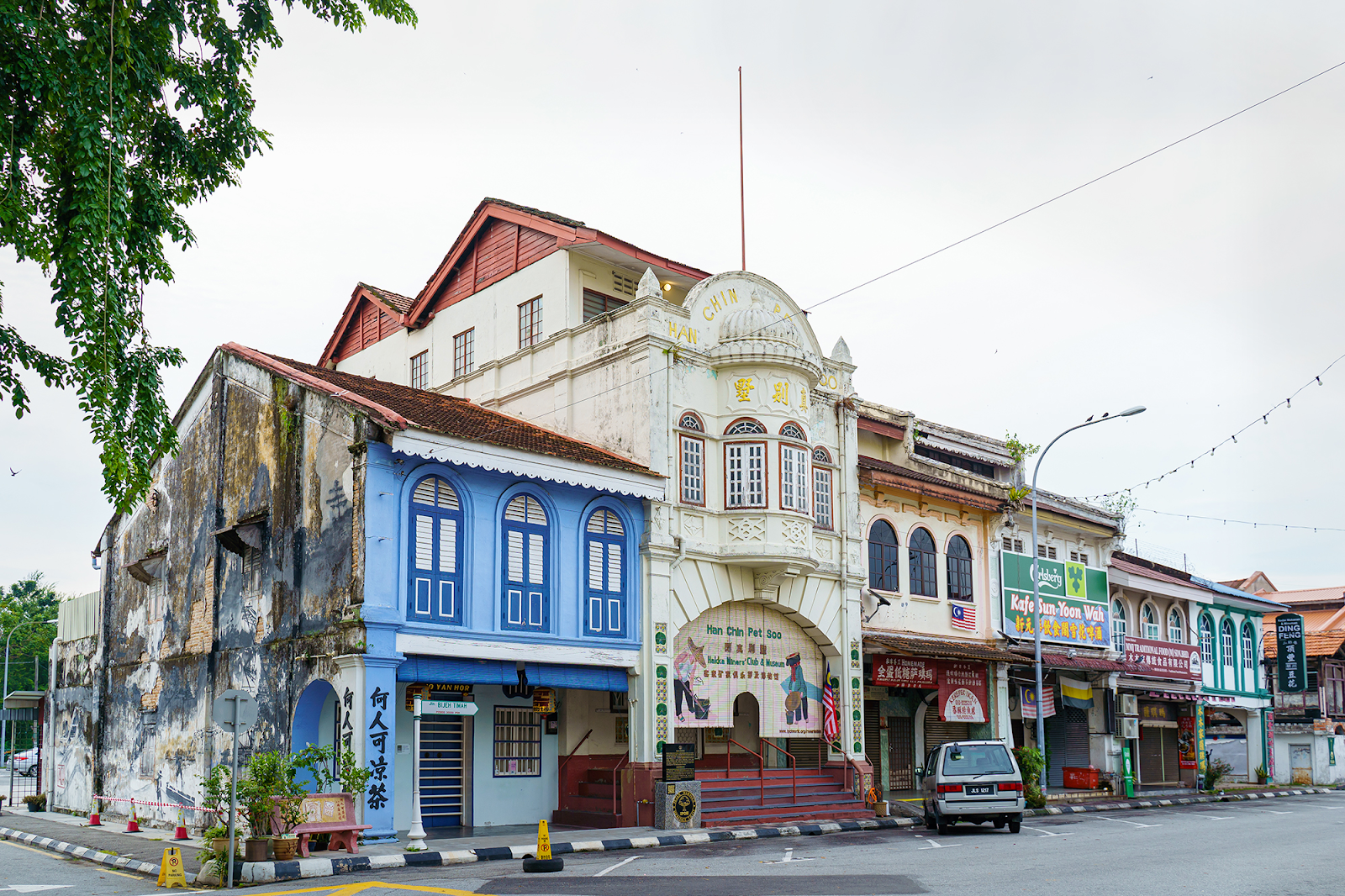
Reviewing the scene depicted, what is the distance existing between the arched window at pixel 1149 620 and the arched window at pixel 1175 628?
85 centimetres

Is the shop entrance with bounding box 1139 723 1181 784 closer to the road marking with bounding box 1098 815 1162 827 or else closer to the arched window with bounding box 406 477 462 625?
the road marking with bounding box 1098 815 1162 827

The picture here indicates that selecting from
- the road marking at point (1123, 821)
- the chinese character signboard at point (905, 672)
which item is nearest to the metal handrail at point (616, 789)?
the chinese character signboard at point (905, 672)

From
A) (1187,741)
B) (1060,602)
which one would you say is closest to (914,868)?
(1060,602)

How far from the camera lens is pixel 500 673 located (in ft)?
69.5

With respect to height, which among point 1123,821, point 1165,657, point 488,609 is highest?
point 488,609

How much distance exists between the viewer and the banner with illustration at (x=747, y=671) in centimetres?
2462

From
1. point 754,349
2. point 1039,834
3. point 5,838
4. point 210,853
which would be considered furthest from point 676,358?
point 5,838

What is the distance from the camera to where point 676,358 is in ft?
83.3

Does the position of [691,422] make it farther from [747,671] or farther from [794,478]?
[747,671]

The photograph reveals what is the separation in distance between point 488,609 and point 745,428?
24.8 feet

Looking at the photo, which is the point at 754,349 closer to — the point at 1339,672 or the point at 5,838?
the point at 5,838

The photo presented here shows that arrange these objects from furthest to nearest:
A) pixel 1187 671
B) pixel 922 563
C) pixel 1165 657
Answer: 1. pixel 1187 671
2. pixel 1165 657
3. pixel 922 563

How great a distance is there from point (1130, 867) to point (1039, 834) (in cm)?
645

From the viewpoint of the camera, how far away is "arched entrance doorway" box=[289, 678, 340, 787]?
20.7 metres
